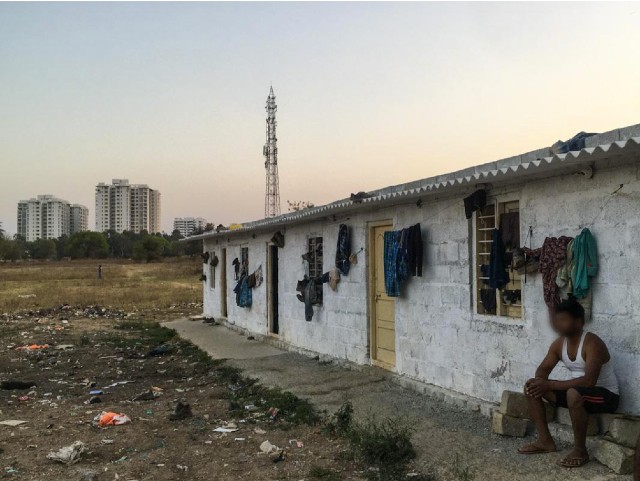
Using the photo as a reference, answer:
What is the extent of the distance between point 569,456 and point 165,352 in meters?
10.5

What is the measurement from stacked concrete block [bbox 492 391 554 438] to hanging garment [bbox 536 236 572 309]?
0.94m

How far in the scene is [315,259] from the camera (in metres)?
10.9

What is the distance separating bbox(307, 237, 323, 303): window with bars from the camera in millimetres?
10719

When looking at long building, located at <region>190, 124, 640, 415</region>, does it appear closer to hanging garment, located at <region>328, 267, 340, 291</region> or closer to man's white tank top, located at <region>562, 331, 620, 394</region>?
hanging garment, located at <region>328, 267, 340, 291</region>

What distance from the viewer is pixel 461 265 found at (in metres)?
6.68

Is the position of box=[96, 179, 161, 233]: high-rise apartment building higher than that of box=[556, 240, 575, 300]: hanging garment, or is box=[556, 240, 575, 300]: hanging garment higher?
box=[96, 179, 161, 233]: high-rise apartment building

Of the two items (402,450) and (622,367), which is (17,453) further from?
(622,367)

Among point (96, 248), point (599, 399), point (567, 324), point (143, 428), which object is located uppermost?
point (96, 248)

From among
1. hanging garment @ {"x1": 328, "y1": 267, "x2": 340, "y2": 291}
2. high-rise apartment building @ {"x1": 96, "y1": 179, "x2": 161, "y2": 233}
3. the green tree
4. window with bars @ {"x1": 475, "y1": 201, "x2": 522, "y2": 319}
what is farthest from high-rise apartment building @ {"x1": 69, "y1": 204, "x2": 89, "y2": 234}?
window with bars @ {"x1": 475, "y1": 201, "x2": 522, "y2": 319}

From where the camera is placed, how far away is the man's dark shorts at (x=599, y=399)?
4.58 m

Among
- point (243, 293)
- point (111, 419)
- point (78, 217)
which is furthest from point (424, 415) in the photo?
point (78, 217)

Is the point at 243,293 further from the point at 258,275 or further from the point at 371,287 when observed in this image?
the point at 371,287

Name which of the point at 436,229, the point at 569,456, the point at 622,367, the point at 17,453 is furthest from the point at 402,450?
the point at 17,453

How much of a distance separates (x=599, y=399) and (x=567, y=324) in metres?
0.64
